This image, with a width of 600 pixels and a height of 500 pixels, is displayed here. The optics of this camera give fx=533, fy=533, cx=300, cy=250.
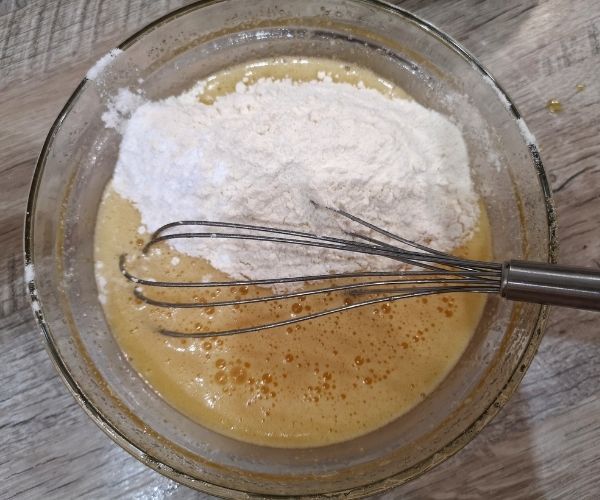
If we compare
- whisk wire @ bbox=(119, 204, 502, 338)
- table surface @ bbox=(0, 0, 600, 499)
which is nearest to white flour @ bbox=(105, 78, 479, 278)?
whisk wire @ bbox=(119, 204, 502, 338)

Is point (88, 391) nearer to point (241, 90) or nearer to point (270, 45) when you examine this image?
point (241, 90)

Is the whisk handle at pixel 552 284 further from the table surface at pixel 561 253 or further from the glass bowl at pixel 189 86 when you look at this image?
the table surface at pixel 561 253

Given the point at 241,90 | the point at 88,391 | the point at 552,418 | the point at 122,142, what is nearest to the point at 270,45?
the point at 241,90

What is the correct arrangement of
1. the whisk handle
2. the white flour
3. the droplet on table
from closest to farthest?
the whisk handle < the white flour < the droplet on table

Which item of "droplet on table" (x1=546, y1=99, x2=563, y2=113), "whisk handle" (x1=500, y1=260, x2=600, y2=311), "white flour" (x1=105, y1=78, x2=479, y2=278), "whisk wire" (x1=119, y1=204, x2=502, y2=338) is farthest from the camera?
"droplet on table" (x1=546, y1=99, x2=563, y2=113)

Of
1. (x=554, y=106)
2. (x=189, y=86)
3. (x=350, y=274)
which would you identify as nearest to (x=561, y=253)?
(x=554, y=106)

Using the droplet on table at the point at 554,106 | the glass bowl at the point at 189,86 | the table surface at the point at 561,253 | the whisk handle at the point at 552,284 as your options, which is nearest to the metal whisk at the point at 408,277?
the whisk handle at the point at 552,284

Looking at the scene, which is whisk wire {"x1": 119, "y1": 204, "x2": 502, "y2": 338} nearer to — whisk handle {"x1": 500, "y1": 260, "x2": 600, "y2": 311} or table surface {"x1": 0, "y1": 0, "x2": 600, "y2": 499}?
whisk handle {"x1": 500, "y1": 260, "x2": 600, "y2": 311}

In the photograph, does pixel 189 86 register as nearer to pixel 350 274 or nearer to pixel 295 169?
pixel 295 169
